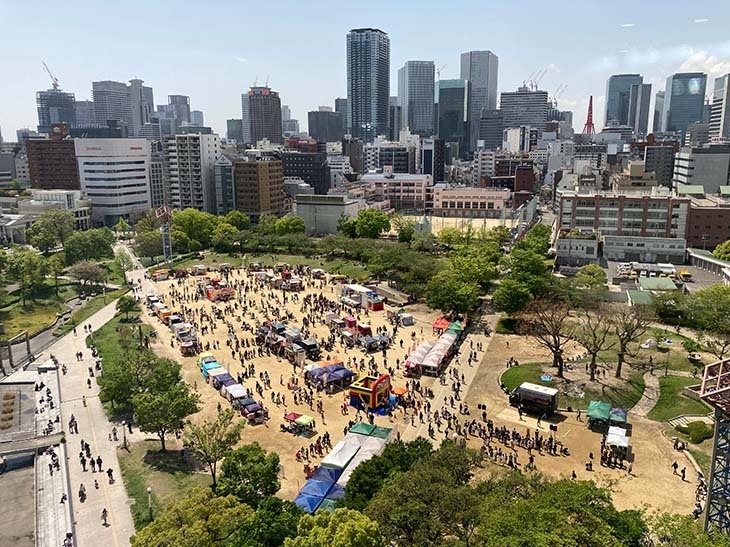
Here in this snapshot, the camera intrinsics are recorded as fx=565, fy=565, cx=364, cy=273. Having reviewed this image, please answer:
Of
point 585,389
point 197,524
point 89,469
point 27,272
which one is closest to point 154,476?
point 89,469

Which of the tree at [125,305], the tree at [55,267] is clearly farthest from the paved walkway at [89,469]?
the tree at [55,267]

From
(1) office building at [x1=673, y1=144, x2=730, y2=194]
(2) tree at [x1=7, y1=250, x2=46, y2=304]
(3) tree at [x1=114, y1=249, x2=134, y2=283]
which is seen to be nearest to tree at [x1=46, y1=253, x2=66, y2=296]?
(2) tree at [x1=7, y1=250, x2=46, y2=304]

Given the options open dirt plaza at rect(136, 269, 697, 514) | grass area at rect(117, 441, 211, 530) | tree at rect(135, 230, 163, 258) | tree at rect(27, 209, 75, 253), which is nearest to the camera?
grass area at rect(117, 441, 211, 530)

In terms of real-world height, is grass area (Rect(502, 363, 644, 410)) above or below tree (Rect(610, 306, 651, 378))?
below

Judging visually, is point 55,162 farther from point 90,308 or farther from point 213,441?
point 213,441

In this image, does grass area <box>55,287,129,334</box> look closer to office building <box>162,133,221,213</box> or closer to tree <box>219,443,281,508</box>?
tree <box>219,443,281,508</box>

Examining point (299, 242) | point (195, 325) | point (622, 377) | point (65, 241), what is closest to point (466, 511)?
point (622, 377)
